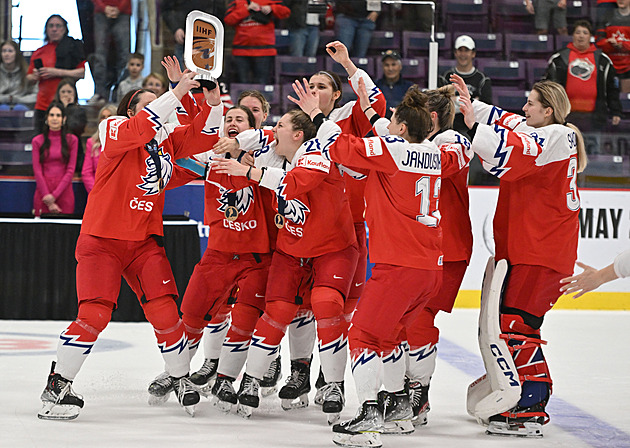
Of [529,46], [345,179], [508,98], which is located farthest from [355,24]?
[345,179]

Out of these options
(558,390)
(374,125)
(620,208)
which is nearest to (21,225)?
(374,125)

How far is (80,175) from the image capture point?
850 centimetres

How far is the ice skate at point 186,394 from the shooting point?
4.37 metres

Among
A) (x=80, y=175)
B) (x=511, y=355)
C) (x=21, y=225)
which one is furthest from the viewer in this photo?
(x=80, y=175)

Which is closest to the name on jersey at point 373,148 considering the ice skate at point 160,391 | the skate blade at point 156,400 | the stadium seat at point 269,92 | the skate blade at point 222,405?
the skate blade at point 222,405

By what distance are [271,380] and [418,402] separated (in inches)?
34.6

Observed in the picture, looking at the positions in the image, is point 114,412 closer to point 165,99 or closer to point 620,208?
point 165,99

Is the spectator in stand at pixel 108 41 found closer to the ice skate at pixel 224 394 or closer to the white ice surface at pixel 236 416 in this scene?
the white ice surface at pixel 236 416

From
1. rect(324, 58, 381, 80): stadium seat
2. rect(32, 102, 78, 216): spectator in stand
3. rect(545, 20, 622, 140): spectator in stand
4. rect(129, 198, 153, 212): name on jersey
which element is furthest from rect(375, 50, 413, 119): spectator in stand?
rect(129, 198, 153, 212): name on jersey

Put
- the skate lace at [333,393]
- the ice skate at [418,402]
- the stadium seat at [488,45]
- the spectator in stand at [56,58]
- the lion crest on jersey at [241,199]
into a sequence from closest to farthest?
the skate lace at [333,393], the ice skate at [418,402], the lion crest on jersey at [241,199], the spectator in stand at [56,58], the stadium seat at [488,45]

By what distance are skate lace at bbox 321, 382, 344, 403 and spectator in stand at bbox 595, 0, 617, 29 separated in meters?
6.95

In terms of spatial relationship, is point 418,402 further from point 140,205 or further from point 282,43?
point 282,43

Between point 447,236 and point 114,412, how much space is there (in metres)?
1.91

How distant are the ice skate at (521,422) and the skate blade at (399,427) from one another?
391mm
